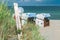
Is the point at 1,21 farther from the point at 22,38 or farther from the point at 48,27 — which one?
the point at 48,27

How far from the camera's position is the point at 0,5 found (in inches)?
88.7

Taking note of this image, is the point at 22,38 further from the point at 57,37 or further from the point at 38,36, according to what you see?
the point at 57,37

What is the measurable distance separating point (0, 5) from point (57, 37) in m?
1.53

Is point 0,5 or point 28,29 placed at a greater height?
point 0,5

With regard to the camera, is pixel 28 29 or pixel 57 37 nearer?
pixel 28 29

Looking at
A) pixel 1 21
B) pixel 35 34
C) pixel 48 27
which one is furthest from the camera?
pixel 48 27

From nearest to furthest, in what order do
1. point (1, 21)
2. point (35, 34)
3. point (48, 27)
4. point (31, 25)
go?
1. point (1, 21)
2. point (35, 34)
3. point (31, 25)
4. point (48, 27)

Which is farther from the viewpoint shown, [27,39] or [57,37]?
[57,37]

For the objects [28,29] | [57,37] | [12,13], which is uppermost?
[12,13]

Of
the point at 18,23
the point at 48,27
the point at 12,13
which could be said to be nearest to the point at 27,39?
the point at 18,23

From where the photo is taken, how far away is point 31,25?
2.42 metres

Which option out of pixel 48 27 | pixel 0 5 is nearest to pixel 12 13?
pixel 0 5

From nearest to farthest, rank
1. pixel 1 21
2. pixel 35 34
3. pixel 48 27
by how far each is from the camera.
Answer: pixel 1 21, pixel 35 34, pixel 48 27

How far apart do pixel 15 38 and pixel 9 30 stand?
10 centimetres
